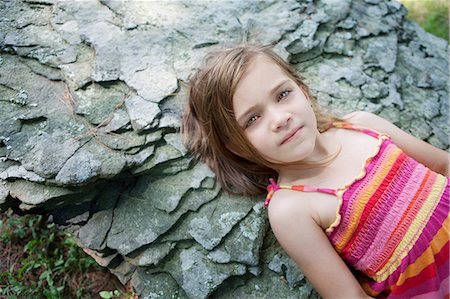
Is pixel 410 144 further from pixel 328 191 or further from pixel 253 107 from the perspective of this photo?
pixel 253 107

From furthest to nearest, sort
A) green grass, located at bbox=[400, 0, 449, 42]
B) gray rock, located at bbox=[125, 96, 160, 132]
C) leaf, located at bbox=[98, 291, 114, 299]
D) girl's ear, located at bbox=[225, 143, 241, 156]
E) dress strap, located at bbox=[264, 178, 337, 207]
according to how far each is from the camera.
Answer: green grass, located at bbox=[400, 0, 449, 42], leaf, located at bbox=[98, 291, 114, 299], gray rock, located at bbox=[125, 96, 160, 132], girl's ear, located at bbox=[225, 143, 241, 156], dress strap, located at bbox=[264, 178, 337, 207]

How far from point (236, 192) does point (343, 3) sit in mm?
1624

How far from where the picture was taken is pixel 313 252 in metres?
1.89

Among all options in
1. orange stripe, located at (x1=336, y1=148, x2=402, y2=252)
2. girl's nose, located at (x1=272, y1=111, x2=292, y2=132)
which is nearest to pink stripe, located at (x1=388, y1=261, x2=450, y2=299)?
orange stripe, located at (x1=336, y1=148, x2=402, y2=252)

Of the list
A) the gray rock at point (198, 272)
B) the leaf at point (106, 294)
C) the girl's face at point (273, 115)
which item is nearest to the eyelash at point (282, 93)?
the girl's face at point (273, 115)

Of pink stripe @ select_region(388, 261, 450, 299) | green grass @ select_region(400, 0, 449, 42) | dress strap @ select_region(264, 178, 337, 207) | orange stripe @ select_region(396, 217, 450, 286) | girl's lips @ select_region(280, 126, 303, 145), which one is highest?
girl's lips @ select_region(280, 126, 303, 145)

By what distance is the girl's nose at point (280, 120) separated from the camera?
6.11 feet

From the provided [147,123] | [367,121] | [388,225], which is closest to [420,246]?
[388,225]

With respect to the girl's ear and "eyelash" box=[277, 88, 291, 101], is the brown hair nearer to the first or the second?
the girl's ear

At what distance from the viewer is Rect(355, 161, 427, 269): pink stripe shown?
1954 mm

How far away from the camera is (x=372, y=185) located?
1978 mm

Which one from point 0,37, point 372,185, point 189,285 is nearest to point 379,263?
point 372,185

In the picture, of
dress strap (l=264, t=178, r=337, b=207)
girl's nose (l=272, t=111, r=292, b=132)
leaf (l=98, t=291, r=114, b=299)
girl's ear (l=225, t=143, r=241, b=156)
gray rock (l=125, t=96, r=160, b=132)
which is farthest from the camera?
leaf (l=98, t=291, r=114, b=299)

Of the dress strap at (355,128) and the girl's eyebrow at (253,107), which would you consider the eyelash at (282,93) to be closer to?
the girl's eyebrow at (253,107)
